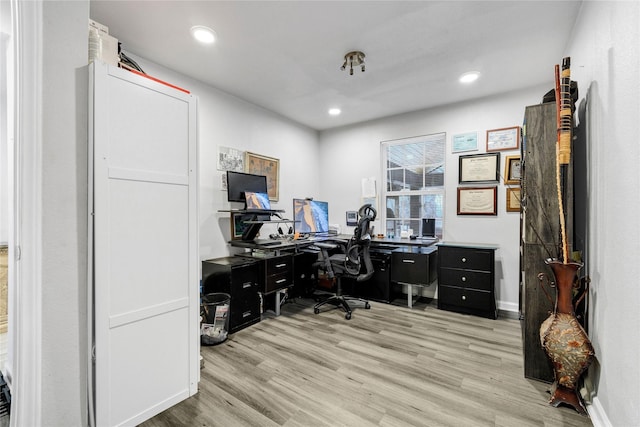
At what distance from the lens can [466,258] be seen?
10.6 ft

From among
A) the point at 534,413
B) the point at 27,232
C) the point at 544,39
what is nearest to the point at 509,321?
the point at 534,413

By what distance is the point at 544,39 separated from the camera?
2312 mm

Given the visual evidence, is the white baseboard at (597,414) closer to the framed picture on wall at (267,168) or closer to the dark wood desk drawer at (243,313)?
the dark wood desk drawer at (243,313)

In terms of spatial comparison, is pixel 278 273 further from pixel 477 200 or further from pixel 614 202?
pixel 614 202

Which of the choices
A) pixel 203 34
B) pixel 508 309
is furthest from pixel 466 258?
pixel 203 34

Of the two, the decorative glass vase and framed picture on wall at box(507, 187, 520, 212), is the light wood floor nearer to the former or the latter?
the decorative glass vase

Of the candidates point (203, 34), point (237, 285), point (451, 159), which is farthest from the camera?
point (451, 159)

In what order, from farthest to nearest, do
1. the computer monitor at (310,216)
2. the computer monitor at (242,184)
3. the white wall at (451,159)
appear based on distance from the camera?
the computer monitor at (310,216) → the white wall at (451,159) → the computer monitor at (242,184)

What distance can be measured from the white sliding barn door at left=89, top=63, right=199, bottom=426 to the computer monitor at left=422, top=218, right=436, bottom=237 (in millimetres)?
3092

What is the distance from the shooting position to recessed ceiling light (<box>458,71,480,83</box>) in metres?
2.90

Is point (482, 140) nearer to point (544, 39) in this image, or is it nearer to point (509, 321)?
point (544, 39)

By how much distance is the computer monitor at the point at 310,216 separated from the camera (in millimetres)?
4223

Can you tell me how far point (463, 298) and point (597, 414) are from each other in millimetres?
1741

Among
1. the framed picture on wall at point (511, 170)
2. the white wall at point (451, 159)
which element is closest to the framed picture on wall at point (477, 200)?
the white wall at point (451, 159)
